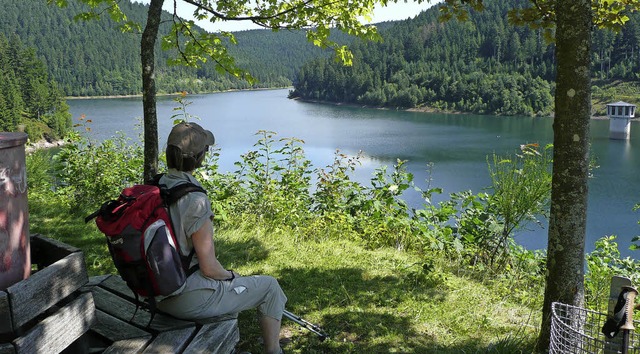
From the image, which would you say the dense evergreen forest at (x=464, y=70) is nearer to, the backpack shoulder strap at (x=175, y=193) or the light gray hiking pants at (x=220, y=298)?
the light gray hiking pants at (x=220, y=298)

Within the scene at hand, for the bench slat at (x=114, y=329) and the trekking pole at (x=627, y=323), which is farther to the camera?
the bench slat at (x=114, y=329)

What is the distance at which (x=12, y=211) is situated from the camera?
5.29ft

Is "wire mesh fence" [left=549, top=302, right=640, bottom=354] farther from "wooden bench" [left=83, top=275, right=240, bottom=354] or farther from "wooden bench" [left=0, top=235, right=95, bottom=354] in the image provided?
"wooden bench" [left=0, top=235, right=95, bottom=354]

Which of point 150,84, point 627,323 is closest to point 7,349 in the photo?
point 627,323

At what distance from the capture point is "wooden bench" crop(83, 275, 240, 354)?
6.31 ft

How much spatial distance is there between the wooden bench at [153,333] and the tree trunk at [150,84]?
7.10 feet

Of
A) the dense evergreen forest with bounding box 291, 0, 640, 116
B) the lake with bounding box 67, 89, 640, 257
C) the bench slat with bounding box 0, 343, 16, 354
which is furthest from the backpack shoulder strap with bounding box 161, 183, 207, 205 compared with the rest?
the dense evergreen forest with bounding box 291, 0, 640, 116

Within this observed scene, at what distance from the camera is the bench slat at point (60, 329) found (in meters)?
1.55

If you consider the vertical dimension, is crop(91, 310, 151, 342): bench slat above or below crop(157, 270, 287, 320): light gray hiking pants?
below

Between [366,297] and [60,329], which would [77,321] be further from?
[366,297]

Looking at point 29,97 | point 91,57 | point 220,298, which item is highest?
point 91,57

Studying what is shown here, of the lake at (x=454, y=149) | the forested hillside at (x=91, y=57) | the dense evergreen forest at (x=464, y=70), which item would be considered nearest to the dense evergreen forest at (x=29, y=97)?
the lake at (x=454, y=149)

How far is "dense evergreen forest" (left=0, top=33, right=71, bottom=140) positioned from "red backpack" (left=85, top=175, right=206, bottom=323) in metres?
57.3

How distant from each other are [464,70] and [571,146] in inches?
4238
